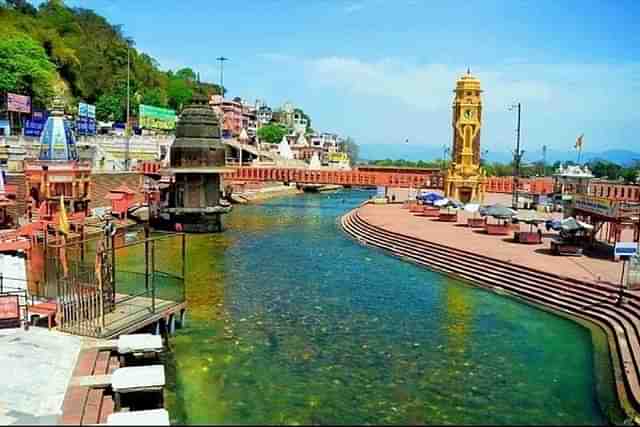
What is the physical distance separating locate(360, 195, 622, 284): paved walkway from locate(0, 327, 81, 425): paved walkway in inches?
711

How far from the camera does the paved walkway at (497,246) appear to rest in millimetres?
24453

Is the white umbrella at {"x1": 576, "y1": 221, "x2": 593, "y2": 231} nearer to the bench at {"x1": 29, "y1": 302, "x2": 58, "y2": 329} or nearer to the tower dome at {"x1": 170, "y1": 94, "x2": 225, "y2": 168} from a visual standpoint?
the tower dome at {"x1": 170, "y1": 94, "x2": 225, "y2": 168}

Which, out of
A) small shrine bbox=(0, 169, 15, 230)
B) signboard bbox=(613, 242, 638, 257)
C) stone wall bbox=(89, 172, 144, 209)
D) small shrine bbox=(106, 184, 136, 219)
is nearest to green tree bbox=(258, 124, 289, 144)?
stone wall bbox=(89, 172, 144, 209)

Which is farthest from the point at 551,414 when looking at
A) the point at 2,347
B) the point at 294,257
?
the point at 294,257

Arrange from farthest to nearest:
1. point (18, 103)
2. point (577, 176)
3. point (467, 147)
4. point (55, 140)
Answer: point (467, 147) → point (18, 103) → point (577, 176) → point (55, 140)

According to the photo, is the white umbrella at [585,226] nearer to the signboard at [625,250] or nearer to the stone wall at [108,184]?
the signboard at [625,250]

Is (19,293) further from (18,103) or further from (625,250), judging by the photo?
(18,103)

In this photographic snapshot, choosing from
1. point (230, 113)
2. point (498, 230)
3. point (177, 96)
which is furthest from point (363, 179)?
point (230, 113)

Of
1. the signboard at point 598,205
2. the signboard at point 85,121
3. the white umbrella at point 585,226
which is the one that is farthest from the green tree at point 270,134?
the white umbrella at point 585,226

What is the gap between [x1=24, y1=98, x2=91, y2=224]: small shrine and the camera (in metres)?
32.2

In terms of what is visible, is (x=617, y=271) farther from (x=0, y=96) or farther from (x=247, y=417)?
(x=0, y=96)

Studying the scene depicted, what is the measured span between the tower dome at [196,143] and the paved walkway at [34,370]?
77.0 feet

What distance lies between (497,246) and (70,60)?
61.1 meters

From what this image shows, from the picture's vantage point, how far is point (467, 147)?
57.5 meters
